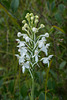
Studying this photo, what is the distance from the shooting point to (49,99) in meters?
1.21

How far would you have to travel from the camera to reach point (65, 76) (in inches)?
54.7

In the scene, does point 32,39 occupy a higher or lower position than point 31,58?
higher

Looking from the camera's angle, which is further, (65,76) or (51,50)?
(51,50)

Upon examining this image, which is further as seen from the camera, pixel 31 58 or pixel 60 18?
pixel 60 18

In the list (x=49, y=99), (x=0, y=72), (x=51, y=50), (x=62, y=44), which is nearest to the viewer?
(x=49, y=99)

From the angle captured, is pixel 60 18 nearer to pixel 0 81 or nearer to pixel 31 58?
pixel 31 58

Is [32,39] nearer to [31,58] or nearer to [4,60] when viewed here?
[31,58]

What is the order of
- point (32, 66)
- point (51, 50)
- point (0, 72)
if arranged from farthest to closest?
point (0, 72) → point (51, 50) → point (32, 66)

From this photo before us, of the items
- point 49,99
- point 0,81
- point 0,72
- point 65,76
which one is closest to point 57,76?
point 65,76

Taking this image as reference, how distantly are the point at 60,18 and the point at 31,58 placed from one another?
57 cm

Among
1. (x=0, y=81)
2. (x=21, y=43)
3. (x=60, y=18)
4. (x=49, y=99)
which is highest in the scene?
(x=60, y=18)

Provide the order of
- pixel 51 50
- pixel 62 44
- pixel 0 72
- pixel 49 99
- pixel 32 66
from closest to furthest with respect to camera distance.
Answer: pixel 32 66
pixel 49 99
pixel 62 44
pixel 51 50
pixel 0 72

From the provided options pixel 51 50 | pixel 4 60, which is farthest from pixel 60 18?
pixel 4 60

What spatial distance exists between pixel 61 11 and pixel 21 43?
2.01 feet
